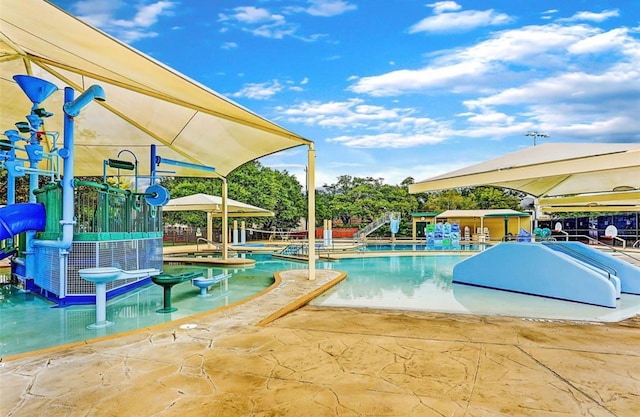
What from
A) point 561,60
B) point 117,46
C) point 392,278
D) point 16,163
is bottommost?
point 392,278

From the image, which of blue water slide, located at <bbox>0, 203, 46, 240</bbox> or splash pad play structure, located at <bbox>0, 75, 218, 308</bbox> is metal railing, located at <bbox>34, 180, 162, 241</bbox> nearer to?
splash pad play structure, located at <bbox>0, 75, 218, 308</bbox>

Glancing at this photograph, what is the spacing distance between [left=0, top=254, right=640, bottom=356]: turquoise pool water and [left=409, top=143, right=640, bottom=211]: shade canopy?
1.89 metres

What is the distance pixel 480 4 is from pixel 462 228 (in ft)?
64.9

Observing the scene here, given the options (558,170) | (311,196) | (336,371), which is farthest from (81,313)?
(558,170)

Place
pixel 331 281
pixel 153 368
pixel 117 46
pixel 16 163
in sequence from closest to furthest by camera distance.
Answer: pixel 153 368, pixel 117 46, pixel 16 163, pixel 331 281

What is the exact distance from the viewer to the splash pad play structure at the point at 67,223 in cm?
534

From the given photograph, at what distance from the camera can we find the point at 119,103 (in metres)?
7.44

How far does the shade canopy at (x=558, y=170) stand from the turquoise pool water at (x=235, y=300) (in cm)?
189

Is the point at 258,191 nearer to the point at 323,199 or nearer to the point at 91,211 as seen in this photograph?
the point at 323,199

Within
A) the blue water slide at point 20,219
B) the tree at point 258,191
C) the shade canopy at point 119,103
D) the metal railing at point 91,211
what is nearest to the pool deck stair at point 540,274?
the shade canopy at point 119,103

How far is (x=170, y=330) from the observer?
3834 millimetres

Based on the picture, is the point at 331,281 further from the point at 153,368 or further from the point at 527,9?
the point at 527,9

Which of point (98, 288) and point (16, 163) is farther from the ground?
point (16, 163)

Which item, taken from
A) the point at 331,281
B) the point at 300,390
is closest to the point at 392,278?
the point at 331,281
